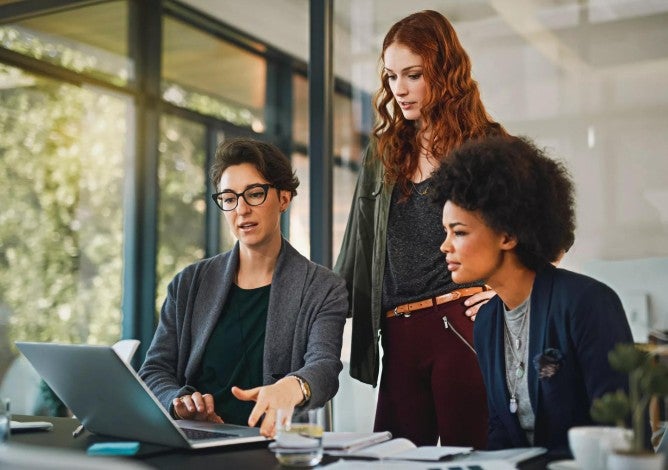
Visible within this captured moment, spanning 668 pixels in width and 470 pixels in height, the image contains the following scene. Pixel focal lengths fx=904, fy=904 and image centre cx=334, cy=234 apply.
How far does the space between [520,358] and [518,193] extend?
33cm

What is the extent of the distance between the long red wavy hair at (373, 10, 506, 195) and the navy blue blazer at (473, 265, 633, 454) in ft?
2.45

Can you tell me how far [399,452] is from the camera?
5.10 feet

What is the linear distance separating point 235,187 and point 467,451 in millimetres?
1018

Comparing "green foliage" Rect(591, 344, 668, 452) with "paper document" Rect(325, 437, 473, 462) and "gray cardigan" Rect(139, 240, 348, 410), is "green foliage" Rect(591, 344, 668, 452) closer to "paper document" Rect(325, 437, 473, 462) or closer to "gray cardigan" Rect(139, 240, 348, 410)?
"paper document" Rect(325, 437, 473, 462)

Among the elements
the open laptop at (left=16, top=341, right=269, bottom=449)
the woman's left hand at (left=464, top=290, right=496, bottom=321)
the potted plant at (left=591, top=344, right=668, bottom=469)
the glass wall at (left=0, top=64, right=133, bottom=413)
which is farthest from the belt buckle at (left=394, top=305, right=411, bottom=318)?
the glass wall at (left=0, top=64, right=133, bottom=413)

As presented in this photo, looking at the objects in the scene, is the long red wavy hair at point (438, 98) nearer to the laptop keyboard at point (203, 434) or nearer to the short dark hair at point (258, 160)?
the short dark hair at point (258, 160)

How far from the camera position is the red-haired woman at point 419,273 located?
2324mm

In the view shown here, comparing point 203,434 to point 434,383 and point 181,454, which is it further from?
point 434,383

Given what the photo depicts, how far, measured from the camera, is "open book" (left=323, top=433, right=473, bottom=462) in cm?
150

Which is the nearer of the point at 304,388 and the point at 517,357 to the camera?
the point at 517,357

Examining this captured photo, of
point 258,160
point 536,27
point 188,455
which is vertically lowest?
point 188,455

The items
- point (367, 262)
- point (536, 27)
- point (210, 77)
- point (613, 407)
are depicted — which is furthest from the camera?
point (210, 77)

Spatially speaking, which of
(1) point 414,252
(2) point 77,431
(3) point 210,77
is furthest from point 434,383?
(3) point 210,77

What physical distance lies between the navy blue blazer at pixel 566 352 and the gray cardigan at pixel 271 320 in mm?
524
